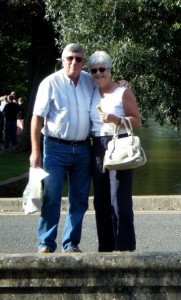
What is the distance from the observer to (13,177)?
18438 millimetres

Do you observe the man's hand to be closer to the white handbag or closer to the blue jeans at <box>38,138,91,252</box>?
the blue jeans at <box>38,138,91,252</box>

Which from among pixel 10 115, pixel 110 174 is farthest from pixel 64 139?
pixel 10 115

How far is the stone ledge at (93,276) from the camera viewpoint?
5371mm

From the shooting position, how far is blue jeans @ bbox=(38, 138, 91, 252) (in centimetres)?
762

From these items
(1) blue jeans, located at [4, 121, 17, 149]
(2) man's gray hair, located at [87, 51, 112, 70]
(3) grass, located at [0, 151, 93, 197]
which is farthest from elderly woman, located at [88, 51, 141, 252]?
(1) blue jeans, located at [4, 121, 17, 149]

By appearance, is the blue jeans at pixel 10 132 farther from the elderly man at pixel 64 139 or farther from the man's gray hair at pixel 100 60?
the man's gray hair at pixel 100 60

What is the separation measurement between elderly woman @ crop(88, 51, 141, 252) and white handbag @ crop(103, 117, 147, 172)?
0.29ft

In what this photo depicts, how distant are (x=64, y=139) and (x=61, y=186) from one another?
36 centimetres

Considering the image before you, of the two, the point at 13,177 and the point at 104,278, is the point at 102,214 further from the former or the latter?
the point at 13,177

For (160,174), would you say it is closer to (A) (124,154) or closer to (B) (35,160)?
(B) (35,160)

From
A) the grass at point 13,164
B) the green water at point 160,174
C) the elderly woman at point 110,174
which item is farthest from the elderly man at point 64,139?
the green water at point 160,174

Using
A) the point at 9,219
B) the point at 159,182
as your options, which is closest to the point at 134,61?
the point at 159,182

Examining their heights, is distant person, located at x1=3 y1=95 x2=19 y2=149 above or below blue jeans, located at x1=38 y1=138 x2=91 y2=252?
below

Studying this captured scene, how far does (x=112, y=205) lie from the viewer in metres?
7.50
